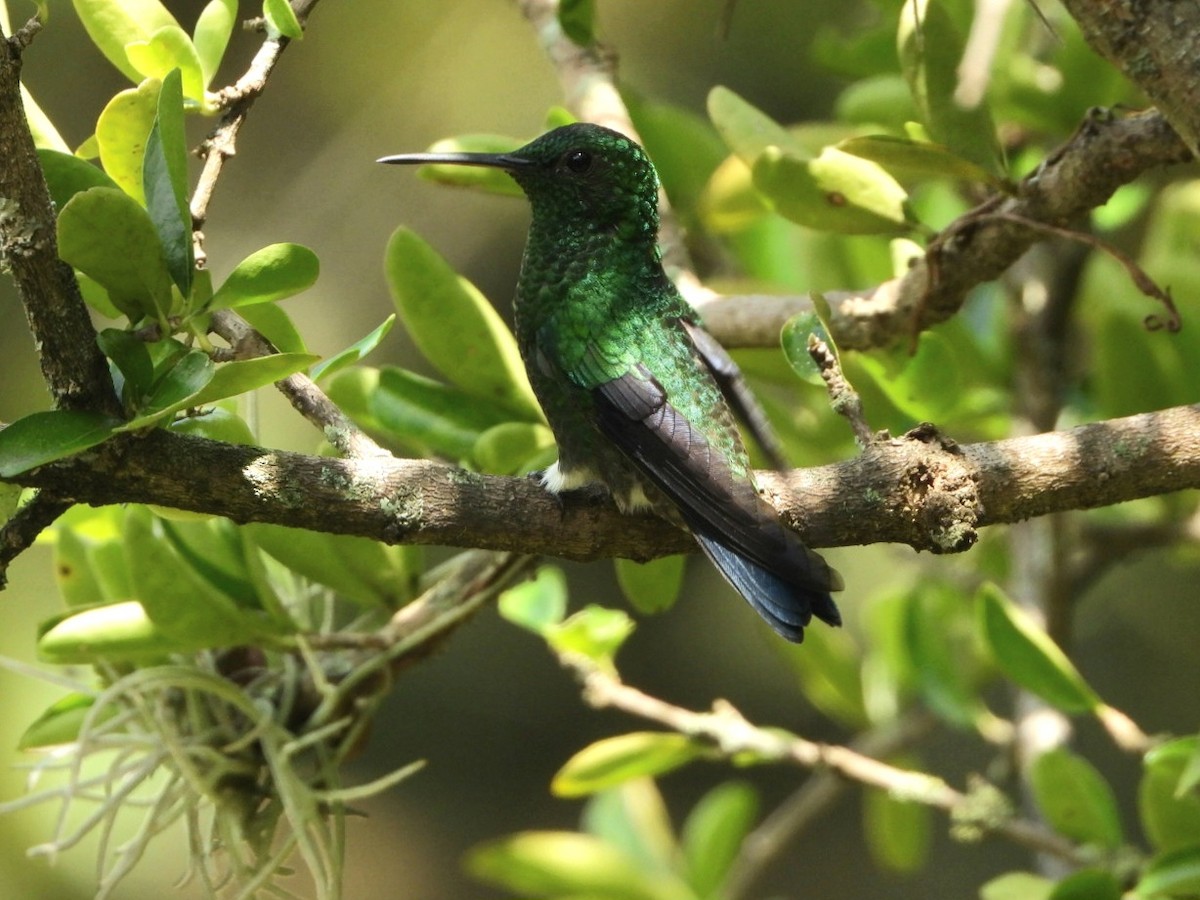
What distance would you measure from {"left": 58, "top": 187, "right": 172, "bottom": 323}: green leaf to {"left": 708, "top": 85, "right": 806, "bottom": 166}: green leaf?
0.91 m

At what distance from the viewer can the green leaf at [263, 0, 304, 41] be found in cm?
158

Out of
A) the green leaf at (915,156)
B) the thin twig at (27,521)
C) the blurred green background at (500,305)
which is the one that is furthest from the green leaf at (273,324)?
the blurred green background at (500,305)

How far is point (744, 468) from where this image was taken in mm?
1822

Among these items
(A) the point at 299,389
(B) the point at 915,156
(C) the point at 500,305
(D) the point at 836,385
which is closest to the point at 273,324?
(A) the point at 299,389

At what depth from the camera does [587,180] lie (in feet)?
7.47

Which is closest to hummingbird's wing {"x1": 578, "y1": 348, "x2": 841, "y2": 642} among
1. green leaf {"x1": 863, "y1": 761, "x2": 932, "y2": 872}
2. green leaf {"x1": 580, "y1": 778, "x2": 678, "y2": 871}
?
green leaf {"x1": 580, "y1": 778, "x2": 678, "y2": 871}

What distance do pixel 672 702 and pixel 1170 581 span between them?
5.46ft

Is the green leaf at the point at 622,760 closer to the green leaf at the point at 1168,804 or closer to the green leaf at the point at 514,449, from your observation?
the green leaf at the point at 514,449

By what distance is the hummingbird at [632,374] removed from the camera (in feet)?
5.60

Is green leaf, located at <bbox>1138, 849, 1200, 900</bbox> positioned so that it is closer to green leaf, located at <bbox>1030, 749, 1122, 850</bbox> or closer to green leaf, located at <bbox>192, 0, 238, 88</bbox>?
green leaf, located at <bbox>1030, 749, 1122, 850</bbox>

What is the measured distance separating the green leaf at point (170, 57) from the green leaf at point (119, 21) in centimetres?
5

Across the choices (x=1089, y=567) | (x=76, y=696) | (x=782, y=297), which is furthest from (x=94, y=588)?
(x=1089, y=567)

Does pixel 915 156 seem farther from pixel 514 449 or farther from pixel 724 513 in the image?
pixel 514 449

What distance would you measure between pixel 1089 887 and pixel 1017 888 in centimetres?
17
